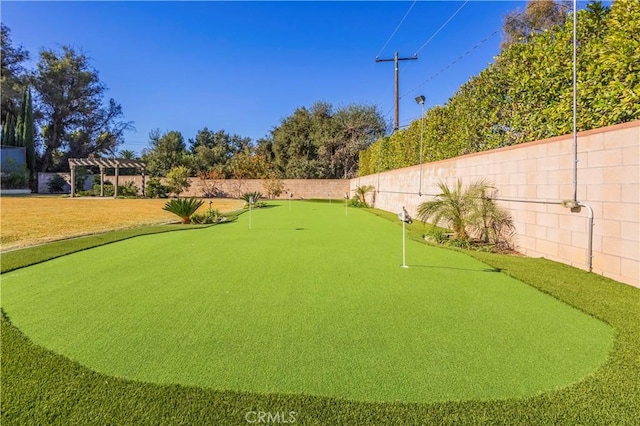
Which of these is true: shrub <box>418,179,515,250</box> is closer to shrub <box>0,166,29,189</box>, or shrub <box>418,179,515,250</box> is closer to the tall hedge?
the tall hedge

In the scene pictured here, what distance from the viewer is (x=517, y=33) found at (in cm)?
1538

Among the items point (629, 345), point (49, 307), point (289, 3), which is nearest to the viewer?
point (629, 345)

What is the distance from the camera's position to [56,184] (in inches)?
1258

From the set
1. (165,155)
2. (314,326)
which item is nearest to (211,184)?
(165,155)

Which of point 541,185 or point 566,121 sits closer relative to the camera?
point 566,121

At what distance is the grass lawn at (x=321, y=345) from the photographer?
5.22 ft

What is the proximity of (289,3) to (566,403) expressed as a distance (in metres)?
11.5

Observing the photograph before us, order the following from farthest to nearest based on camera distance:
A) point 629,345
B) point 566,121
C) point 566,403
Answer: point 566,121 → point 629,345 → point 566,403

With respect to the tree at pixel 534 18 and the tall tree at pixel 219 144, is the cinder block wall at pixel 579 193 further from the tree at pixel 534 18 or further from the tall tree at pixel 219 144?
the tall tree at pixel 219 144

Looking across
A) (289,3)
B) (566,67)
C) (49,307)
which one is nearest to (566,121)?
(566,67)

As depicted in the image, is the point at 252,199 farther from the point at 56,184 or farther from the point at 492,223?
the point at 56,184

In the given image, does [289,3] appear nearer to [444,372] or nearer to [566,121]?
[566,121]

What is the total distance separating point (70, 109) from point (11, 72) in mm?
5702

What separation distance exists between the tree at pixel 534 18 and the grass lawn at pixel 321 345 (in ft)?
50.4
